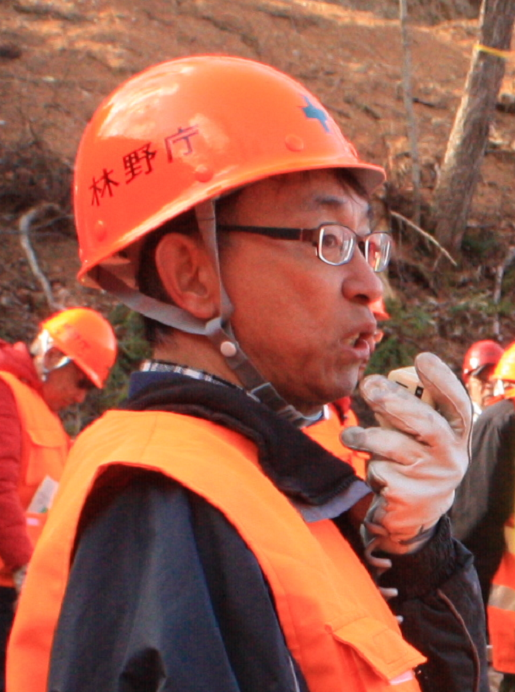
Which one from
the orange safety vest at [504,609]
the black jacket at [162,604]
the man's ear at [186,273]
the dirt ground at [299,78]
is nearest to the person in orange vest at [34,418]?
the orange safety vest at [504,609]

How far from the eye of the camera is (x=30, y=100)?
10555mm

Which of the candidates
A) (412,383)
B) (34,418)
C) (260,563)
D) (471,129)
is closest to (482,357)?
(34,418)

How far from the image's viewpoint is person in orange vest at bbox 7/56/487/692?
3.86ft

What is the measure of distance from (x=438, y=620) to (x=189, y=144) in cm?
109

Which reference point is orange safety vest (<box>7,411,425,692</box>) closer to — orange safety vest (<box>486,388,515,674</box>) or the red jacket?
the red jacket

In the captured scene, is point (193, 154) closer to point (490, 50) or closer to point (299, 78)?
point (490, 50)

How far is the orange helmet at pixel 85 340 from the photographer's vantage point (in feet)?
17.6

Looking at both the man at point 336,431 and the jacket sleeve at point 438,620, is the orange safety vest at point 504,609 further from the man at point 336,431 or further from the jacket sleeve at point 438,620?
the jacket sleeve at point 438,620

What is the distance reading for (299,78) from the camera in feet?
Result: 42.9

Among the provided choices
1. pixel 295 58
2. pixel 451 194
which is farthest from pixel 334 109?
pixel 451 194

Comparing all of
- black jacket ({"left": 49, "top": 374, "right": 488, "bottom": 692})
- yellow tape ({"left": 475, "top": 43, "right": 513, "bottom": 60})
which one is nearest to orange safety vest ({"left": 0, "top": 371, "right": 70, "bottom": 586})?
black jacket ({"left": 49, "top": 374, "right": 488, "bottom": 692})

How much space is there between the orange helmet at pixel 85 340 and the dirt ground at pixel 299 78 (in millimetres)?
2504

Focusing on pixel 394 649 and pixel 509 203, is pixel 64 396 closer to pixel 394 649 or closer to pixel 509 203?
pixel 394 649

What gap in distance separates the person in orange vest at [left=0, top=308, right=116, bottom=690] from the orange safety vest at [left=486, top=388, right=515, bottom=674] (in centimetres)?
247
